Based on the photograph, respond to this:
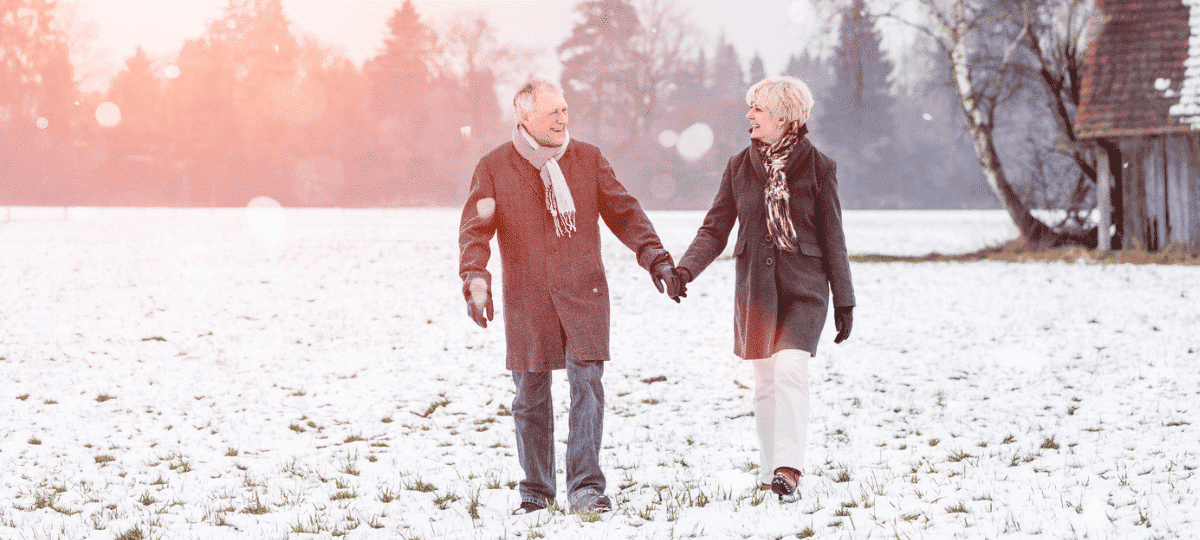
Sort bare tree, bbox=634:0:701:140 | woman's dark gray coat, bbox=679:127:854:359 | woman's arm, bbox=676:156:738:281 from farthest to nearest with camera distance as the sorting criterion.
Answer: bare tree, bbox=634:0:701:140
woman's arm, bbox=676:156:738:281
woman's dark gray coat, bbox=679:127:854:359

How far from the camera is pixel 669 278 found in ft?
14.9

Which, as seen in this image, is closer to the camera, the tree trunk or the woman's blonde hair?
the woman's blonde hair

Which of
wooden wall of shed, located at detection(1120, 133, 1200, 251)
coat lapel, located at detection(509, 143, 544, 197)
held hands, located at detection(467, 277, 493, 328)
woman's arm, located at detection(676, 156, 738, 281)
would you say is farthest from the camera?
wooden wall of shed, located at detection(1120, 133, 1200, 251)

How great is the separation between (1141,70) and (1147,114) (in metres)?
1.06

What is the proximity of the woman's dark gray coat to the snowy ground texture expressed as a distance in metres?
0.88

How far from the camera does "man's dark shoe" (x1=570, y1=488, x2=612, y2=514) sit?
4746 millimetres

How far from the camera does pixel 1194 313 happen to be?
1159 cm

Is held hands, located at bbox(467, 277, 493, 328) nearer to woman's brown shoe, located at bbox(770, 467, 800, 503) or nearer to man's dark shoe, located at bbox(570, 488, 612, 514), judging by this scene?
man's dark shoe, located at bbox(570, 488, 612, 514)

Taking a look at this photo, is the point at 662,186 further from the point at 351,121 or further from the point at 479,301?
the point at 479,301

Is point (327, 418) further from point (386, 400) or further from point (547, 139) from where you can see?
point (547, 139)

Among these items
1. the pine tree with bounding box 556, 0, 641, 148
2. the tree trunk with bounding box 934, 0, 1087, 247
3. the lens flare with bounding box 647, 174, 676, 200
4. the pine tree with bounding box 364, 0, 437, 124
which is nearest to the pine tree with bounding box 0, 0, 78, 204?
the pine tree with bounding box 364, 0, 437, 124

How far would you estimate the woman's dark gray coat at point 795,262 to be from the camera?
4.81m

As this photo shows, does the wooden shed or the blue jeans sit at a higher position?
the wooden shed

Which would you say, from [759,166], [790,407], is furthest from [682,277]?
[790,407]
